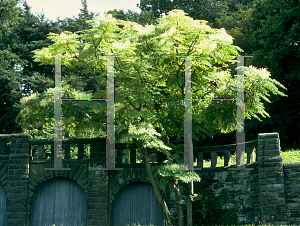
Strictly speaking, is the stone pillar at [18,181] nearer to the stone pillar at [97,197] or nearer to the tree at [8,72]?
the stone pillar at [97,197]

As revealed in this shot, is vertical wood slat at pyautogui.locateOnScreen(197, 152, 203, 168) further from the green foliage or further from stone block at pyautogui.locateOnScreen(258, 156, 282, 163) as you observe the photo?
stone block at pyautogui.locateOnScreen(258, 156, 282, 163)

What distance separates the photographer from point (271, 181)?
404 inches

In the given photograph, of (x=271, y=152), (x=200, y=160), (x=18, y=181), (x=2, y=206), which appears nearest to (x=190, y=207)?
(x=200, y=160)

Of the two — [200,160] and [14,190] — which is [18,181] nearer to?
[14,190]

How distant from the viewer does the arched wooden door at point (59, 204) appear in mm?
12453

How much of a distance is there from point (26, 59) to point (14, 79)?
360 centimetres

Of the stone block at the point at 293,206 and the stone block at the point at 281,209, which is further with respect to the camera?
the stone block at the point at 293,206

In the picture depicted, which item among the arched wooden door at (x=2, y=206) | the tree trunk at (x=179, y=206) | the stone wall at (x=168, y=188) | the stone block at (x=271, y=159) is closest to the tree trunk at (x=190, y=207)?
the tree trunk at (x=179, y=206)

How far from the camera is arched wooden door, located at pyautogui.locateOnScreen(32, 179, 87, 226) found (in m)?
12.5

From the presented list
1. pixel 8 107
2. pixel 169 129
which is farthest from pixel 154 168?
pixel 8 107

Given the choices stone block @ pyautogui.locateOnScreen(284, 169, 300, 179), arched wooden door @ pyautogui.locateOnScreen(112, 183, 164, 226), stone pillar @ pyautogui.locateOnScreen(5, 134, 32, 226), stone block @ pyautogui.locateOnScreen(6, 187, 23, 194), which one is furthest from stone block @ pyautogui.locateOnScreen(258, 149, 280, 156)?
stone block @ pyautogui.locateOnScreen(6, 187, 23, 194)

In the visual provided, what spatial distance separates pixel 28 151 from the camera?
12.7 m

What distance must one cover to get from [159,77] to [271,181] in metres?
4.50

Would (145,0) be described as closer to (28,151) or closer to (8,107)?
(8,107)
